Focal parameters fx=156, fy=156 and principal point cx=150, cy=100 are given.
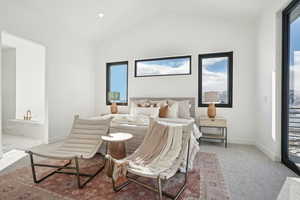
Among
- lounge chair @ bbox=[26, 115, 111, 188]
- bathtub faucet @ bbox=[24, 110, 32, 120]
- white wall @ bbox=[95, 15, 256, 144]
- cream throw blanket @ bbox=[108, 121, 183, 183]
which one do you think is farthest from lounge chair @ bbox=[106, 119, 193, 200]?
bathtub faucet @ bbox=[24, 110, 32, 120]

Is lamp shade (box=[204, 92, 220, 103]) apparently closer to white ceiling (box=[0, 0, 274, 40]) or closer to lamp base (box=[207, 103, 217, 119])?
lamp base (box=[207, 103, 217, 119])

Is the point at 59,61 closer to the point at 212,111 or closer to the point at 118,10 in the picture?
the point at 118,10

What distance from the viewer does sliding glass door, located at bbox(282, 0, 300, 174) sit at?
242cm

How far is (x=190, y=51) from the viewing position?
4.41 metres

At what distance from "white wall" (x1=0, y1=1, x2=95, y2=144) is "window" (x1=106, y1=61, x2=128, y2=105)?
2.00 feet

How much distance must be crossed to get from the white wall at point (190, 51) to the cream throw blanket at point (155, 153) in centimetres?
244

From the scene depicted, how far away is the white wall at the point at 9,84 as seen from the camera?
5.07 m

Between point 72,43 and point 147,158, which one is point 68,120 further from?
point 147,158

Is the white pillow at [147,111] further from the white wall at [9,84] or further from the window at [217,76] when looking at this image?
the white wall at [9,84]

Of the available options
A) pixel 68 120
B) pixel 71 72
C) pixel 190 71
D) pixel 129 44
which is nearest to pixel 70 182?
pixel 68 120

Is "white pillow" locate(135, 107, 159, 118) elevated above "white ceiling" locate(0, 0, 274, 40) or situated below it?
below

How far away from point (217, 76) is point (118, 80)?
3.11 meters

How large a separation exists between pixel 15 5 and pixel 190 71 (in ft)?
13.7

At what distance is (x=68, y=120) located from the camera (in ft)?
14.4
